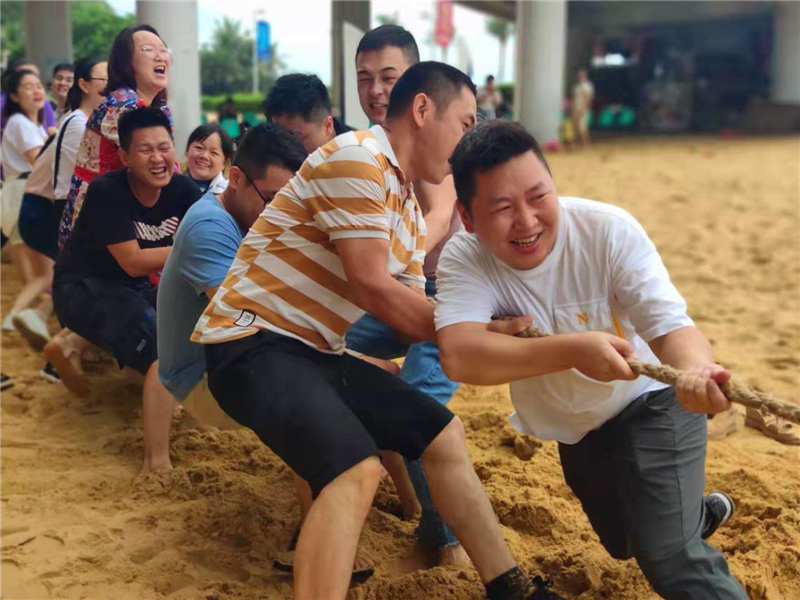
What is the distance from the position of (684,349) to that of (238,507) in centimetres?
198

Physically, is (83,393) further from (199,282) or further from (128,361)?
(199,282)

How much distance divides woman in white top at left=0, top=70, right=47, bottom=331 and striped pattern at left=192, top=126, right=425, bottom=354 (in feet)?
13.4

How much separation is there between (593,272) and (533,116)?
15.1m

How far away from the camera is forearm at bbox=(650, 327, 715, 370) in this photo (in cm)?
214

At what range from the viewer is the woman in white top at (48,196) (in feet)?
15.5

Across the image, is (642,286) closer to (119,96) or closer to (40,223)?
(119,96)

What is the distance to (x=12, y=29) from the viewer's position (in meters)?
15.5

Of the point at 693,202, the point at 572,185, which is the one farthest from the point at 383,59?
the point at 572,185

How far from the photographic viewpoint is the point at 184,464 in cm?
391

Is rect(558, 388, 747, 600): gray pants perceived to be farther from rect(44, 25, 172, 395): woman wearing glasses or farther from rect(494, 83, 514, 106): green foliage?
A: rect(494, 83, 514, 106): green foliage

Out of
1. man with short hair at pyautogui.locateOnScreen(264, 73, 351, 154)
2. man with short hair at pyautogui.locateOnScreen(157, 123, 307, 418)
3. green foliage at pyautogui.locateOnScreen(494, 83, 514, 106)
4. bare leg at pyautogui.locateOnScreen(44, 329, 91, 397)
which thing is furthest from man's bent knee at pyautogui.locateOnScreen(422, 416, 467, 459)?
green foliage at pyautogui.locateOnScreen(494, 83, 514, 106)

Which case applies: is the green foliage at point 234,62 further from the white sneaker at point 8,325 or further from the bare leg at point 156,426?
the bare leg at point 156,426

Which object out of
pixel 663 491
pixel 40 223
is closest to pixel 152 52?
pixel 40 223

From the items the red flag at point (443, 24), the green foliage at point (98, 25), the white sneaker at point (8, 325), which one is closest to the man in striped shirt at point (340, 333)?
the green foliage at point (98, 25)
